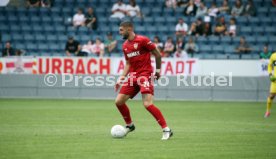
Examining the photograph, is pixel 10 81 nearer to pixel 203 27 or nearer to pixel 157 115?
pixel 203 27

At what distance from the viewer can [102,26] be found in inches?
1181

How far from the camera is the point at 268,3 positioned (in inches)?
1184

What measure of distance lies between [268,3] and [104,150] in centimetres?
2161

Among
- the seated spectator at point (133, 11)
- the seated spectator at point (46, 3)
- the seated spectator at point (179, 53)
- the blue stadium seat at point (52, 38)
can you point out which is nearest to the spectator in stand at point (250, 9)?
the seated spectator at point (179, 53)

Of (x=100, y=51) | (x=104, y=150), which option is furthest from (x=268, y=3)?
(x=104, y=150)

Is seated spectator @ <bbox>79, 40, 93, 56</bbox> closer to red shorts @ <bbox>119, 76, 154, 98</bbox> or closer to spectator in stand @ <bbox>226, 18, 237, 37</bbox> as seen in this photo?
spectator in stand @ <bbox>226, 18, 237, 37</bbox>

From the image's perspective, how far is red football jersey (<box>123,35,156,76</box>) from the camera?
12.2 m

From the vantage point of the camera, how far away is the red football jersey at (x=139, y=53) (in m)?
12.2

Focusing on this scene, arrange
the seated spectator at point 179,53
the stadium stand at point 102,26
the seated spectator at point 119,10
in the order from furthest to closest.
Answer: the seated spectator at point 119,10 → the stadium stand at point 102,26 → the seated spectator at point 179,53

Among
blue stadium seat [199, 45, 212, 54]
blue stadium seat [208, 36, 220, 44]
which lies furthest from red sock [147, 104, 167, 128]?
blue stadium seat [208, 36, 220, 44]

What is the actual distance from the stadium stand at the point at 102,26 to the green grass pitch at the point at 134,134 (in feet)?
25.5

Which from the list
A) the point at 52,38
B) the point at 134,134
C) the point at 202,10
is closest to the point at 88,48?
the point at 52,38

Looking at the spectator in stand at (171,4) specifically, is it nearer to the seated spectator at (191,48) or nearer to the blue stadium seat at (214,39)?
the blue stadium seat at (214,39)

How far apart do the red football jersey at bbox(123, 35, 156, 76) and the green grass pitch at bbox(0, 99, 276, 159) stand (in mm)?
1342
